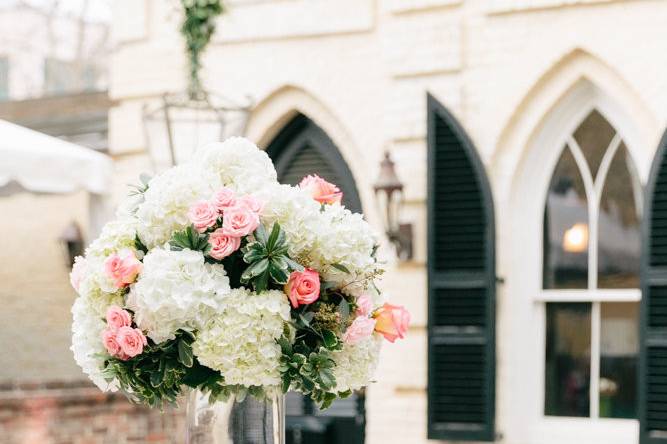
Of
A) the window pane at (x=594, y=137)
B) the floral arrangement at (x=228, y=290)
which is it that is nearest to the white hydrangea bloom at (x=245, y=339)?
the floral arrangement at (x=228, y=290)

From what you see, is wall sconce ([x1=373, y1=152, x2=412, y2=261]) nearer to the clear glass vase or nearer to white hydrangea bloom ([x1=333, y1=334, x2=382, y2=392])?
white hydrangea bloom ([x1=333, y1=334, x2=382, y2=392])

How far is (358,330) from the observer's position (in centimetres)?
260

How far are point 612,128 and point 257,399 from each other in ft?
15.3

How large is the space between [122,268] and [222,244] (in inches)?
8.3

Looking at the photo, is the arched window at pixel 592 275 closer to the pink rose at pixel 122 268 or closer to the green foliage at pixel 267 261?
the green foliage at pixel 267 261

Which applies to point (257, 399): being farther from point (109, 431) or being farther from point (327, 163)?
point (327, 163)

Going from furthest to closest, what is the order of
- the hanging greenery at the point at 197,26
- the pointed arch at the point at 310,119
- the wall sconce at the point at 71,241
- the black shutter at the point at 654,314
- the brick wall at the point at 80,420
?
1. the wall sconce at the point at 71,241
2. the pointed arch at the point at 310,119
3. the hanging greenery at the point at 197,26
4. the black shutter at the point at 654,314
5. the brick wall at the point at 80,420

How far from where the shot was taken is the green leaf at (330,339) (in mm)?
2570

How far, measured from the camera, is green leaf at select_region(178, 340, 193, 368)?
2.50 meters

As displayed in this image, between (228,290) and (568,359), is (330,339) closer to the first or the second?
(228,290)

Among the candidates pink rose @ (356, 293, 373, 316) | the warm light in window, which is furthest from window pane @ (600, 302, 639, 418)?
pink rose @ (356, 293, 373, 316)

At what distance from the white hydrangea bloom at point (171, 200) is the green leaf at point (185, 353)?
24 cm

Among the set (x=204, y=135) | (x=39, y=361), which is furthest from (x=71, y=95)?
(x=204, y=135)

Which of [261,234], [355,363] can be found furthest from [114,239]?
[355,363]
